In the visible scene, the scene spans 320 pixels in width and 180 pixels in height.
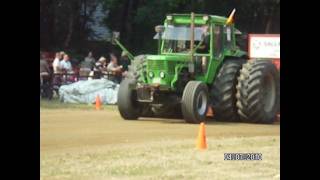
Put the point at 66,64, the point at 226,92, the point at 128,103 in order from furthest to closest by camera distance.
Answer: the point at 66,64, the point at 128,103, the point at 226,92

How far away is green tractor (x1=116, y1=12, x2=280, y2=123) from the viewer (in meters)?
11.4

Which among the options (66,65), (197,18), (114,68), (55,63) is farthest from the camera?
(114,68)

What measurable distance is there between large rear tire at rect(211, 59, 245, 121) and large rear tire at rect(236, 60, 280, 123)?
0.37 ft

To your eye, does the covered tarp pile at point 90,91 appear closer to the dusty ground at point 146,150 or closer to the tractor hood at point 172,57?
the tractor hood at point 172,57

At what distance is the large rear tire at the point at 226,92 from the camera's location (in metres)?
11.4

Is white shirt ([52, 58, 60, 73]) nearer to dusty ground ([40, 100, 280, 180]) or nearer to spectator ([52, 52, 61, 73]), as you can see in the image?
spectator ([52, 52, 61, 73])

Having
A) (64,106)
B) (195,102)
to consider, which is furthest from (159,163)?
(64,106)

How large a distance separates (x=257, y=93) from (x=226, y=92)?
1.63 feet

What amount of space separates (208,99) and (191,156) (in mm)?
3788

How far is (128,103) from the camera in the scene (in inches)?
465

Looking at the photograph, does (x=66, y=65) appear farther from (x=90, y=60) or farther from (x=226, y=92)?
(x=226, y=92)
